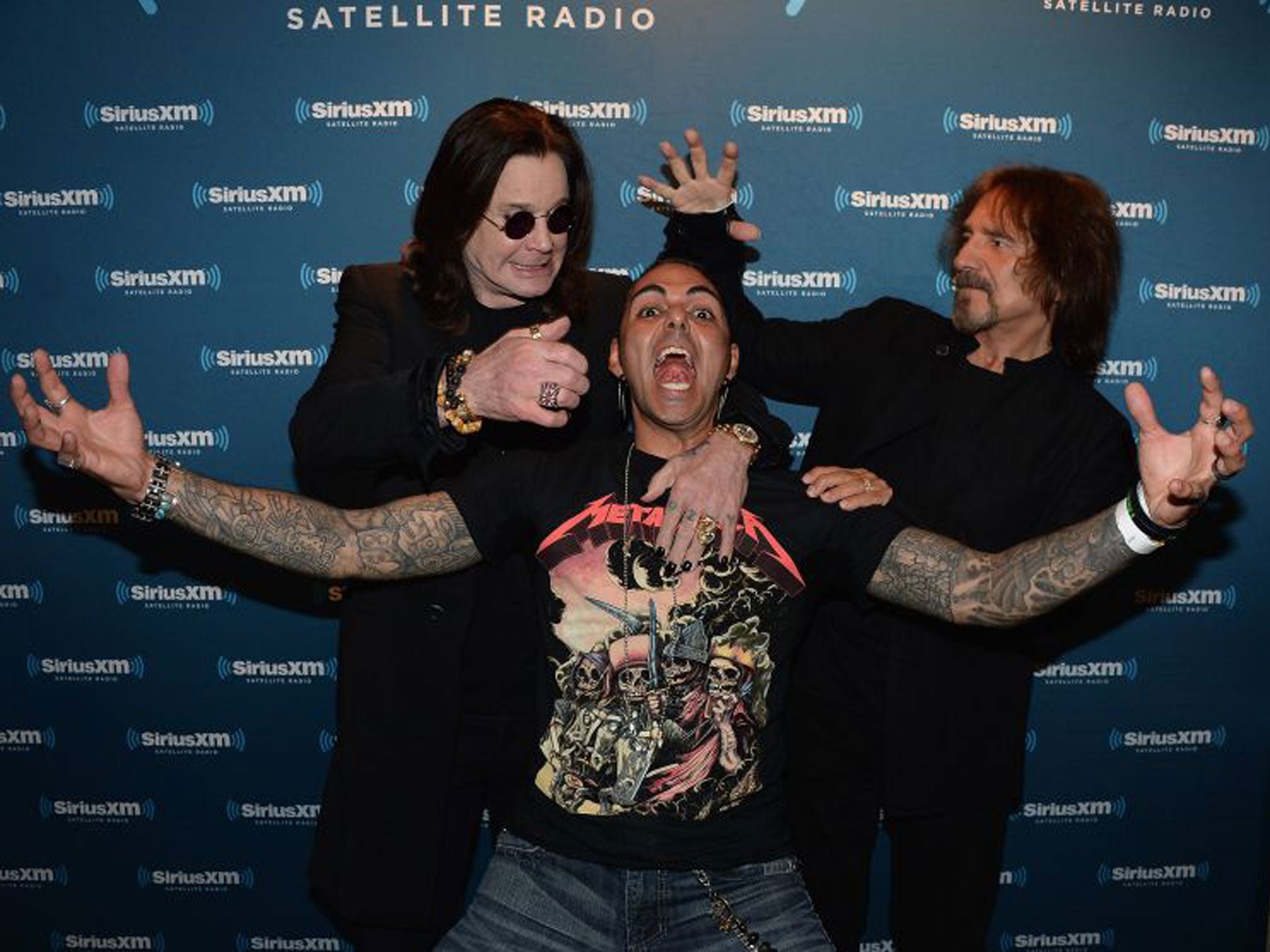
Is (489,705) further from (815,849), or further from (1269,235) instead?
(1269,235)

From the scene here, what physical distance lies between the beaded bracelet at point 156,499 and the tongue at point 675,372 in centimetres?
102

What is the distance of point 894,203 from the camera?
11.8ft

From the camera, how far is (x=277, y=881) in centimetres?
392

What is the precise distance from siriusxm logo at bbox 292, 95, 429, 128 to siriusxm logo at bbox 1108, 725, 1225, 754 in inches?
119

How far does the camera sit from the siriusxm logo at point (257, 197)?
3590mm

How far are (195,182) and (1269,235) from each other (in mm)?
3394

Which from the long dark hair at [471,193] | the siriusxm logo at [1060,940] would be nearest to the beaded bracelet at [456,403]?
the long dark hair at [471,193]

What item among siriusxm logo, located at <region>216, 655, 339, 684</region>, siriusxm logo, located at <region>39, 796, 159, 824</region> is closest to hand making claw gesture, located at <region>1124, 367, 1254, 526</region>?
siriusxm logo, located at <region>216, 655, 339, 684</region>

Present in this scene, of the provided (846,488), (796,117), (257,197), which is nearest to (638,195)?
(796,117)

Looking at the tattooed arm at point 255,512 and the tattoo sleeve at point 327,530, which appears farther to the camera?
the tattoo sleeve at point 327,530

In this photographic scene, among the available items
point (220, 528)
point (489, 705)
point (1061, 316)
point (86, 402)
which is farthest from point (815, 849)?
point (86, 402)

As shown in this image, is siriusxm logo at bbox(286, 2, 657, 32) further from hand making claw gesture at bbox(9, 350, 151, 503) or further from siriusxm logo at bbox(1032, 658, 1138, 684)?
siriusxm logo at bbox(1032, 658, 1138, 684)

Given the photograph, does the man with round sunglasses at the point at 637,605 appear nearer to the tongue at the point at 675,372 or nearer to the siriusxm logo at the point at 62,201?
the tongue at the point at 675,372

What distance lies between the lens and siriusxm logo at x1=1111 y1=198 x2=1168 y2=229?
12.0ft
